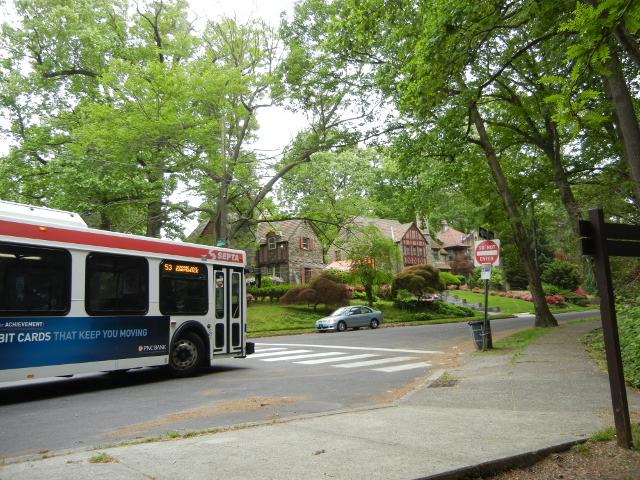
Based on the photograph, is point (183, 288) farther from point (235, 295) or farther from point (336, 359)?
point (336, 359)

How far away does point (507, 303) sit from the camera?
5144 centimetres

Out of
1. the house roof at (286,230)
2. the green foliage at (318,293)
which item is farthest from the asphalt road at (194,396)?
the house roof at (286,230)

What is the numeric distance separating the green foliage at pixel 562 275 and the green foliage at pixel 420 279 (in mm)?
24353

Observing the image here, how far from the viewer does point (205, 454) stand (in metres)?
5.00

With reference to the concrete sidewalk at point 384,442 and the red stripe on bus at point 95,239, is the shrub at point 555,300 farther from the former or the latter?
the red stripe on bus at point 95,239

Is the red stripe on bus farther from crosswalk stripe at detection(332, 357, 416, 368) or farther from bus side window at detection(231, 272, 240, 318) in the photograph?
crosswalk stripe at detection(332, 357, 416, 368)

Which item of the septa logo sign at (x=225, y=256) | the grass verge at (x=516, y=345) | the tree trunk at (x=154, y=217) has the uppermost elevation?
the tree trunk at (x=154, y=217)

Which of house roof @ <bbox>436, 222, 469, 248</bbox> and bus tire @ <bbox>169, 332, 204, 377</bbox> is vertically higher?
house roof @ <bbox>436, 222, 469, 248</bbox>

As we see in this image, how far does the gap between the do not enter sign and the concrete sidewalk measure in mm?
5579

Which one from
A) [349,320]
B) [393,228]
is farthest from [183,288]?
[393,228]

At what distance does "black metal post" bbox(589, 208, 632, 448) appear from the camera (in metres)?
4.98

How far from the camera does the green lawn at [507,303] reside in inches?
1860

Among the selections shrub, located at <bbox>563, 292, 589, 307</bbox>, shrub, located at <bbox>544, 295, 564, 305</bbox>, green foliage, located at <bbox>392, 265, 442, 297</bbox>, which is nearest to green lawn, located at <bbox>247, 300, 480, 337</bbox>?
green foliage, located at <bbox>392, 265, 442, 297</bbox>

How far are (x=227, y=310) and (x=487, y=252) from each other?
705 centimetres
